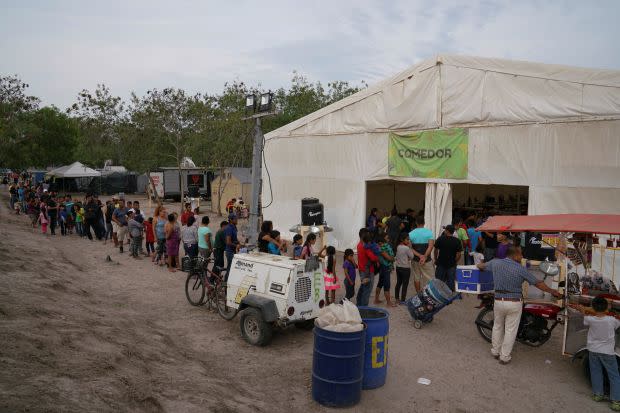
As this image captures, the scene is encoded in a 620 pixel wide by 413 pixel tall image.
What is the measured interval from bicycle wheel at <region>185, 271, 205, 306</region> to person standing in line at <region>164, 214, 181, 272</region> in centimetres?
283

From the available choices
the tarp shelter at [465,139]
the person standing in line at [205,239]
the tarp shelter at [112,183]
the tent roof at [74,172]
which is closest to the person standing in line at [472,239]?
the tarp shelter at [465,139]

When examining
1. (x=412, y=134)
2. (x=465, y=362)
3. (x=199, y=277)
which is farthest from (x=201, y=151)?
(x=465, y=362)

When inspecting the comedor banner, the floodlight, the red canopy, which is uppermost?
the floodlight

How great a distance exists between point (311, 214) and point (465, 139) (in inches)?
193

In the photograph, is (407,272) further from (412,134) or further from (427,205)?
(412,134)

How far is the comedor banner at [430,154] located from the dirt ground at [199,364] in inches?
170

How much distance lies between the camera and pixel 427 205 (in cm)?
1343

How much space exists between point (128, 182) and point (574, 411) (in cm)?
4451

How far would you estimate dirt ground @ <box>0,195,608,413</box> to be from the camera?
4.65 m

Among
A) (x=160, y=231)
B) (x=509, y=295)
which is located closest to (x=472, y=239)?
(x=509, y=295)

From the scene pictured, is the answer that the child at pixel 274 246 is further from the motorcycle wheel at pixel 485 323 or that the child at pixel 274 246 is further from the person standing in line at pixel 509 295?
the person standing in line at pixel 509 295

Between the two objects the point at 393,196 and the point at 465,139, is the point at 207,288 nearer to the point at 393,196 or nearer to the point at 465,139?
the point at 465,139

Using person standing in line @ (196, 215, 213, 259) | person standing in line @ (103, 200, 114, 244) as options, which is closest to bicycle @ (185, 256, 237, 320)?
person standing in line @ (196, 215, 213, 259)

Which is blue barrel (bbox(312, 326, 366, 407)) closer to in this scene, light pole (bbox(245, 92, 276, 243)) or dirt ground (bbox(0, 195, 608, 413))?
dirt ground (bbox(0, 195, 608, 413))
